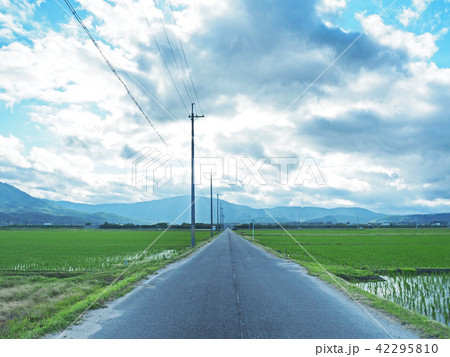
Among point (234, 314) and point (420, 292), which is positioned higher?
point (234, 314)

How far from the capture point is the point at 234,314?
768 centimetres

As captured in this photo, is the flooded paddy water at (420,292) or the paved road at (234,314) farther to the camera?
the flooded paddy water at (420,292)

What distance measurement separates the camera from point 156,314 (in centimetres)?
775

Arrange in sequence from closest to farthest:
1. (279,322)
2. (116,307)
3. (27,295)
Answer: (279,322) → (116,307) → (27,295)

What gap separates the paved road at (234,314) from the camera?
636cm

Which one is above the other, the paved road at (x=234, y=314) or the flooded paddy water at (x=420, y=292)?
the paved road at (x=234, y=314)

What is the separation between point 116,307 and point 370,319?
6100 mm

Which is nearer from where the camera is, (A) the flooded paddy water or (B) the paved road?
(B) the paved road

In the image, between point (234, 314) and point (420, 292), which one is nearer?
point (234, 314)

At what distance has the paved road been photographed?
20.9 ft

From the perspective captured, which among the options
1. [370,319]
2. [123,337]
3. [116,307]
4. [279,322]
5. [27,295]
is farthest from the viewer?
[27,295]

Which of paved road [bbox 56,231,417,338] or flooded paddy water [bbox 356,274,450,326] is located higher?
paved road [bbox 56,231,417,338]

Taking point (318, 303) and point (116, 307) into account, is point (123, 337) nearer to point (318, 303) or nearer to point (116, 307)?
point (116, 307)
